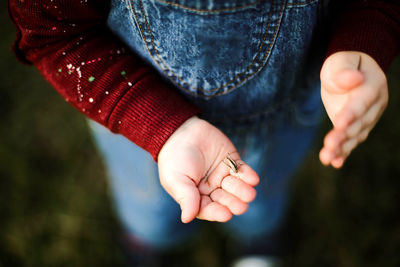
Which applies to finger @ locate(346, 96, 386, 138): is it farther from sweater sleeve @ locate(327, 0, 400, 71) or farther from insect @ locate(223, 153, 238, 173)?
insect @ locate(223, 153, 238, 173)

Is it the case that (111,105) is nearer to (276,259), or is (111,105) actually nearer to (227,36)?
(227,36)

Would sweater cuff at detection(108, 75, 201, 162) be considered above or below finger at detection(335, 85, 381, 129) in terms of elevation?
below

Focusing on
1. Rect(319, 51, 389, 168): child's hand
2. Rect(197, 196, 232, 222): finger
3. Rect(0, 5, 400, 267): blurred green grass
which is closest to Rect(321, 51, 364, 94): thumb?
Rect(319, 51, 389, 168): child's hand

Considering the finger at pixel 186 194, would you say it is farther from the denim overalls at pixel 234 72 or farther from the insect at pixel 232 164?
the denim overalls at pixel 234 72

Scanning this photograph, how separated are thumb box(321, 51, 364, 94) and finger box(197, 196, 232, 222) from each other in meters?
0.39

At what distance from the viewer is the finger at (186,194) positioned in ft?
2.65

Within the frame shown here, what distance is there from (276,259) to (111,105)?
1.41 m

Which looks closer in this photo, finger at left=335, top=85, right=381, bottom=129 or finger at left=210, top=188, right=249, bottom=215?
finger at left=335, top=85, right=381, bottom=129

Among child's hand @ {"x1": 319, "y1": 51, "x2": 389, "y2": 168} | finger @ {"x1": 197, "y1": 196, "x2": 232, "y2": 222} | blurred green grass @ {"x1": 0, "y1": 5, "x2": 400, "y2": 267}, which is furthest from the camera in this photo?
blurred green grass @ {"x1": 0, "y1": 5, "x2": 400, "y2": 267}

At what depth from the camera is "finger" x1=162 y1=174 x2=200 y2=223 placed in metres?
0.81

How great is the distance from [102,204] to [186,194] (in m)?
1.38

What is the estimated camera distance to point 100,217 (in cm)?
200

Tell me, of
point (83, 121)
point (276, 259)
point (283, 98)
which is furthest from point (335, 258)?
point (83, 121)

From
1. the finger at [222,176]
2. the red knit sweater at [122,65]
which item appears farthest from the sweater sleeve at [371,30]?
the finger at [222,176]
